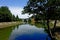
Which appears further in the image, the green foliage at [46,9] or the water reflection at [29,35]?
the water reflection at [29,35]

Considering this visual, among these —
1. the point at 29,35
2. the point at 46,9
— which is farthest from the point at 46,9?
the point at 29,35

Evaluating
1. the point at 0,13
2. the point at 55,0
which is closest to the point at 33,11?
the point at 55,0

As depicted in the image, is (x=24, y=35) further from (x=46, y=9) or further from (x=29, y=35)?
(x=46, y=9)

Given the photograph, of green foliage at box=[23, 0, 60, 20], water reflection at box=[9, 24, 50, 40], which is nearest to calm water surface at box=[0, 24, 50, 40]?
water reflection at box=[9, 24, 50, 40]

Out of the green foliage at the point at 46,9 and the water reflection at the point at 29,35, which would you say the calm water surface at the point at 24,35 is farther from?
the green foliage at the point at 46,9

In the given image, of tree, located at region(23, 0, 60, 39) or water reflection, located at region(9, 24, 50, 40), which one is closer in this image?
tree, located at region(23, 0, 60, 39)

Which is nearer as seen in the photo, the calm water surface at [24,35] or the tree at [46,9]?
the tree at [46,9]

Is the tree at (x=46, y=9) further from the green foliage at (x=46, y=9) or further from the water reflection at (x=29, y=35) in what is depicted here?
the water reflection at (x=29, y=35)

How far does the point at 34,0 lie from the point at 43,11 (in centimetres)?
248

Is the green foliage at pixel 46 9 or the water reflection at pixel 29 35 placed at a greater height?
the green foliage at pixel 46 9

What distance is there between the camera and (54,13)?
83.1 ft

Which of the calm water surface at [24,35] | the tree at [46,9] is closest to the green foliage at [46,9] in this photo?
the tree at [46,9]

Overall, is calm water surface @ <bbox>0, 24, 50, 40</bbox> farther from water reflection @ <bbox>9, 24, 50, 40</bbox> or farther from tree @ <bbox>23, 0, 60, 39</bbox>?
tree @ <bbox>23, 0, 60, 39</bbox>

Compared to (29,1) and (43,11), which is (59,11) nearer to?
(43,11)
